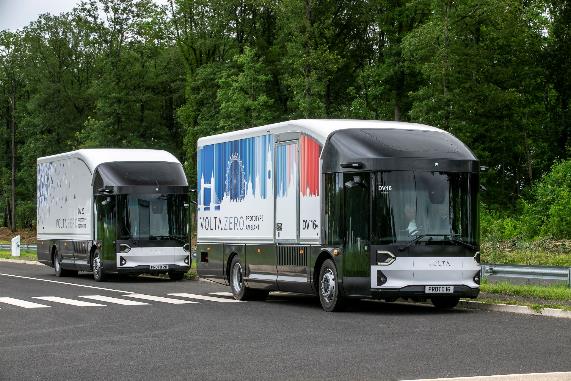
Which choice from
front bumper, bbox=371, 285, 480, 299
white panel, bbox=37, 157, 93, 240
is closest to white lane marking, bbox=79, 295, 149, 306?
front bumper, bbox=371, 285, 480, 299

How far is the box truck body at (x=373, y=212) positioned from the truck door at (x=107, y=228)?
1101 cm

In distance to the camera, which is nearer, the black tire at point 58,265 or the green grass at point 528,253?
the green grass at point 528,253

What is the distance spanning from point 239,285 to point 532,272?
5.83 meters

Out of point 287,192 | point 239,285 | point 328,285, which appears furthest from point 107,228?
point 328,285

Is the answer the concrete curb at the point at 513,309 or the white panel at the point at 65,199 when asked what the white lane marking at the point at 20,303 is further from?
the white panel at the point at 65,199

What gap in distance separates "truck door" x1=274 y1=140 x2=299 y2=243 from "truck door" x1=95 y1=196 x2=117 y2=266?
1100 centimetres

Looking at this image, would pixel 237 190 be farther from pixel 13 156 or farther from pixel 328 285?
pixel 13 156

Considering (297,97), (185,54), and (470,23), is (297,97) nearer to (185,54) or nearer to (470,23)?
(470,23)

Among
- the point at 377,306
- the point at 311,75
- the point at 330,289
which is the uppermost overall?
the point at 311,75

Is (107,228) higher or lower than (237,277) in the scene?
higher

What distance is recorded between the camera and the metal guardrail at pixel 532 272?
71.8ft

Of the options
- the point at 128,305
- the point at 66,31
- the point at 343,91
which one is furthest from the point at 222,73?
the point at 128,305

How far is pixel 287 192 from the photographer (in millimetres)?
21391

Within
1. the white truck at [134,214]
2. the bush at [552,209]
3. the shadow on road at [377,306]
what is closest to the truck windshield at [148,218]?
the white truck at [134,214]
